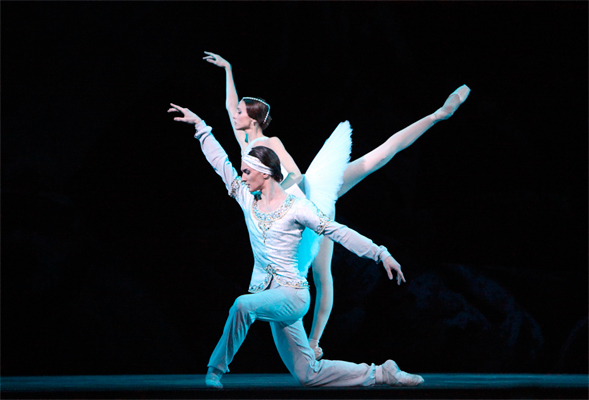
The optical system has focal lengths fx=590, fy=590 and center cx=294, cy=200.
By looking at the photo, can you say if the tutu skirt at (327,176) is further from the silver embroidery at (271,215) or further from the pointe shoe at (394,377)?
the pointe shoe at (394,377)

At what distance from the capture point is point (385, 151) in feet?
12.0

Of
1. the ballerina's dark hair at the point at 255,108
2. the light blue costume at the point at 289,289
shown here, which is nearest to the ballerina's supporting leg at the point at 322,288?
the light blue costume at the point at 289,289

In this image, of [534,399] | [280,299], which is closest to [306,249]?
[280,299]

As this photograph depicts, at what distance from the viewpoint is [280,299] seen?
2.65m

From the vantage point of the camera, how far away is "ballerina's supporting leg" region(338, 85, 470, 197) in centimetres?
359

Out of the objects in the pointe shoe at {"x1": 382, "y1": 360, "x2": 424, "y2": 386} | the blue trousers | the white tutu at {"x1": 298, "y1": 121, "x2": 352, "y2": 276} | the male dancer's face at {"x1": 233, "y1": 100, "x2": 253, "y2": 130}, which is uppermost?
the male dancer's face at {"x1": 233, "y1": 100, "x2": 253, "y2": 130}

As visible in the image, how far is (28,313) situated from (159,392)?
1984mm

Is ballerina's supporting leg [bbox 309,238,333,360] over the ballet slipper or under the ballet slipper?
over

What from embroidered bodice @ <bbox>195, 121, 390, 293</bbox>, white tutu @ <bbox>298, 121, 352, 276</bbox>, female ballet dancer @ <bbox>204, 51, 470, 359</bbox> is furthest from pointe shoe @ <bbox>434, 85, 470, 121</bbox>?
embroidered bodice @ <bbox>195, 121, 390, 293</bbox>

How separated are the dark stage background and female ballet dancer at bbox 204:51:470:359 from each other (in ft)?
2.25

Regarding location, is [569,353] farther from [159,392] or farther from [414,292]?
[159,392]

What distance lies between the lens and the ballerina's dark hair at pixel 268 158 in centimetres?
276

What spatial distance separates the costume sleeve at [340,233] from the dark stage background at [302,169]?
1562mm

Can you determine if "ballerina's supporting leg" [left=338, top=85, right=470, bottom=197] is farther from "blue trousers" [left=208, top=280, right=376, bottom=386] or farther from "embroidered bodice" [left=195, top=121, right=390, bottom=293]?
"blue trousers" [left=208, top=280, right=376, bottom=386]
